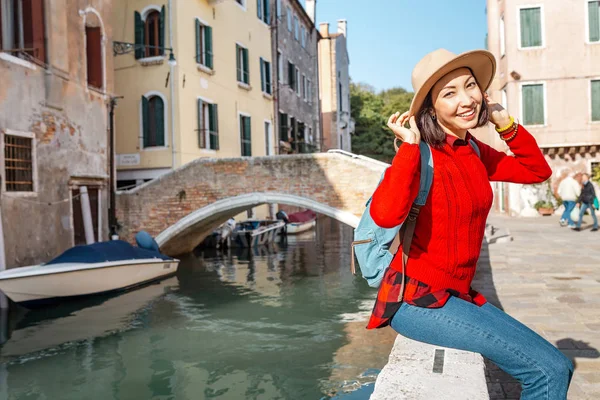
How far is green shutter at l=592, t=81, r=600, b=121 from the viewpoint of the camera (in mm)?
17453

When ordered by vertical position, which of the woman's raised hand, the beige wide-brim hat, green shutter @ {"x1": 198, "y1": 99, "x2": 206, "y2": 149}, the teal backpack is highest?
green shutter @ {"x1": 198, "y1": 99, "x2": 206, "y2": 149}

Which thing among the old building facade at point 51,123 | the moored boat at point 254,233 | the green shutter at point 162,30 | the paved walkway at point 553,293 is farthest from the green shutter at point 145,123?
the paved walkway at point 553,293

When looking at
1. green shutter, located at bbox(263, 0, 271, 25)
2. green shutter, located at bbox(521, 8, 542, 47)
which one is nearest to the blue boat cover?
green shutter, located at bbox(263, 0, 271, 25)

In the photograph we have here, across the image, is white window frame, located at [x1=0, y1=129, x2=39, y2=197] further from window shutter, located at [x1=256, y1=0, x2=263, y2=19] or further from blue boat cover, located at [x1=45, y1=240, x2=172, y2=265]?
window shutter, located at [x1=256, y1=0, x2=263, y2=19]

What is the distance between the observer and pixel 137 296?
9586 mm

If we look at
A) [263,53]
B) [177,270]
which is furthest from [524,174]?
[263,53]

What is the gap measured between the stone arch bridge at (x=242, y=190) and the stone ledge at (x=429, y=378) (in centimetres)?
826

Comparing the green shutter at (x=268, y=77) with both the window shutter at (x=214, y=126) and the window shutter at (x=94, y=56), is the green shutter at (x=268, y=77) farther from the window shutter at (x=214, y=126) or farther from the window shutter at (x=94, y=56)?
the window shutter at (x=94, y=56)

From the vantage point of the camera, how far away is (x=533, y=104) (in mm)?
17859

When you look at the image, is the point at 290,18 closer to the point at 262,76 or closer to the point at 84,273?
the point at 262,76

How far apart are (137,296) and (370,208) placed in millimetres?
8583

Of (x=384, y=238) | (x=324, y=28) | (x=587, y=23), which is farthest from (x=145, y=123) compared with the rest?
(x=324, y=28)

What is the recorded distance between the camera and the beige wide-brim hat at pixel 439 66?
5.64 feet

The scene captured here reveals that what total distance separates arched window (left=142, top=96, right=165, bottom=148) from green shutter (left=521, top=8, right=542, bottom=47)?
433 inches
